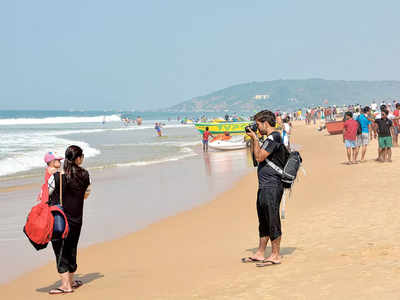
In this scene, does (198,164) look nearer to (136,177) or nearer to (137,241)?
(136,177)

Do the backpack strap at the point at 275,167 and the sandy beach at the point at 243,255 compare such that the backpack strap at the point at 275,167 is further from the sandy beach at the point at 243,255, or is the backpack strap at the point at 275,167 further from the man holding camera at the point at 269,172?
the sandy beach at the point at 243,255

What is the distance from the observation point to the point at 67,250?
5.27 meters

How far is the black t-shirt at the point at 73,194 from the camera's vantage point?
5.17 metres

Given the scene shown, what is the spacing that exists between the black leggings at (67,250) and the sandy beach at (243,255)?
34cm

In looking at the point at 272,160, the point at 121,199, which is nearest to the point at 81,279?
the point at 272,160

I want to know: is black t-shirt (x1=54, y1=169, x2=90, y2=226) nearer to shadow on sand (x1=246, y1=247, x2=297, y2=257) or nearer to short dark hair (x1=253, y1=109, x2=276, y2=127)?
short dark hair (x1=253, y1=109, x2=276, y2=127)

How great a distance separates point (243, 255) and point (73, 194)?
243 cm

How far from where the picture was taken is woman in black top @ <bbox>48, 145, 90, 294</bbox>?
204 inches

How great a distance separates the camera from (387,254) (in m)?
5.51

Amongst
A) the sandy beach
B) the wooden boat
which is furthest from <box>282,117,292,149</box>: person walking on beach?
the wooden boat

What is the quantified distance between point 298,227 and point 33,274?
398 centimetres

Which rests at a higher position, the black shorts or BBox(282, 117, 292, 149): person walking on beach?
BBox(282, 117, 292, 149): person walking on beach

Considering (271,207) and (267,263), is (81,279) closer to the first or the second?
(267,263)

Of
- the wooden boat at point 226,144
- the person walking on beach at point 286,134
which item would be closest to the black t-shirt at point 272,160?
the person walking on beach at point 286,134
